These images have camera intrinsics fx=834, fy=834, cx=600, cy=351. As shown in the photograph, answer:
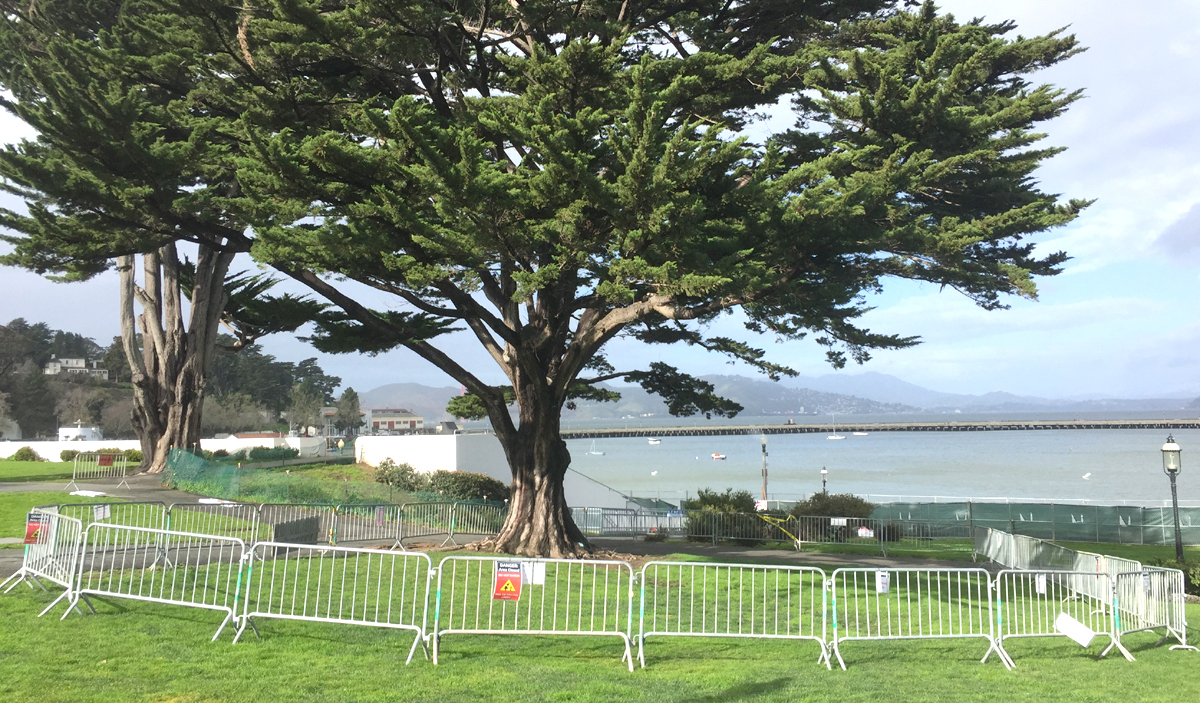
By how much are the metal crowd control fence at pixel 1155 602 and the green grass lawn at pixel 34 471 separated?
1266 inches

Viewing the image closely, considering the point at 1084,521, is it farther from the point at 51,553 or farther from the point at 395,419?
the point at 395,419

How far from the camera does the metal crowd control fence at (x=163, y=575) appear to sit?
883 cm

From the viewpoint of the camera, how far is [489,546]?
733 inches

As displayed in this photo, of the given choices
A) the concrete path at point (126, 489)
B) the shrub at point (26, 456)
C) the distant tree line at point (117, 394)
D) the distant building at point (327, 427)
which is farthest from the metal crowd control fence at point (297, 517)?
the distant building at point (327, 427)

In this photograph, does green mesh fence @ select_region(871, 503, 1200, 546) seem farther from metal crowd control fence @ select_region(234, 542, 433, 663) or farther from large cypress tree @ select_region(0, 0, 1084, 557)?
metal crowd control fence @ select_region(234, 542, 433, 663)

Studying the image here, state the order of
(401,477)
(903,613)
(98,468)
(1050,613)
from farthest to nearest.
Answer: (98,468) < (401,477) < (1050,613) < (903,613)

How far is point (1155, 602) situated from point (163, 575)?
12219 millimetres

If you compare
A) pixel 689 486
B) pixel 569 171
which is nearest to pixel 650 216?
pixel 569 171

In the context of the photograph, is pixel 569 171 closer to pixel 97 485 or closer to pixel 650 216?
pixel 650 216

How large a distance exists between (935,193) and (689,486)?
58555 mm

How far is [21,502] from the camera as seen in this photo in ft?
71.4

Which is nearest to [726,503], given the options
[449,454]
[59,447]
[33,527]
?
[449,454]

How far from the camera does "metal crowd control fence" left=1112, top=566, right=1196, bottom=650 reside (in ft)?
35.2

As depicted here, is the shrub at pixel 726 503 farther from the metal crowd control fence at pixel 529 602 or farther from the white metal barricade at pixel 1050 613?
the white metal barricade at pixel 1050 613
